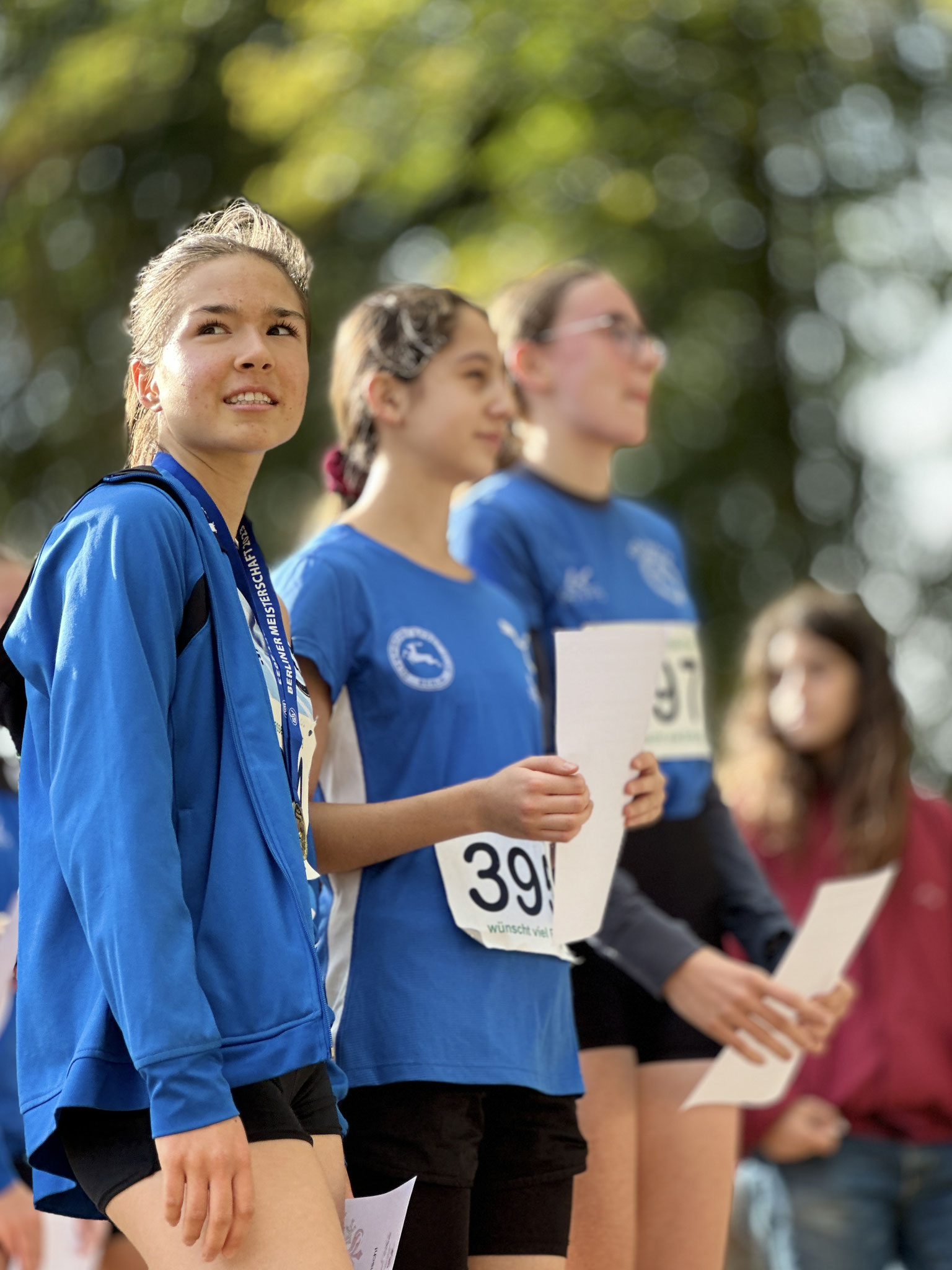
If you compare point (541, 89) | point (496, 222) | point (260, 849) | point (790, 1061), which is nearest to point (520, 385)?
point (790, 1061)

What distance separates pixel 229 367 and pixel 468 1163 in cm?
127

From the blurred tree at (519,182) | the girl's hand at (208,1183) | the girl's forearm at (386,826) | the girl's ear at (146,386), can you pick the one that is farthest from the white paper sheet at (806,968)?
the blurred tree at (519,182)

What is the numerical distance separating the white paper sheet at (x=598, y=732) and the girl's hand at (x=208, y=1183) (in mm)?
915

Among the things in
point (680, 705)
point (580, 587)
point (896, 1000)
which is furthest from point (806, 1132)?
point (580, 587)

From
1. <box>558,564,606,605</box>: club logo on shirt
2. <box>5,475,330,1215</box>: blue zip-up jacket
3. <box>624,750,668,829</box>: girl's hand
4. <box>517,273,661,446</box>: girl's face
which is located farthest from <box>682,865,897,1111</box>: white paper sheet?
<box>5,475,330,1215</box>: blue zip-up jacket

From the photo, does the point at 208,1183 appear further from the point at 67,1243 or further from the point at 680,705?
the point at 67,1243

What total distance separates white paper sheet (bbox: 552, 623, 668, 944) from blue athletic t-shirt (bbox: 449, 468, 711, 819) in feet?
2.06

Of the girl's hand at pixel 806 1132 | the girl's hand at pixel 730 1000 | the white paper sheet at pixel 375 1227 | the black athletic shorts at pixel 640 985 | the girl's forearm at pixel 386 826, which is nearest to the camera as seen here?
the white paper sheet at pixel 375 1227

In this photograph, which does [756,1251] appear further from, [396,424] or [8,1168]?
[396,424]

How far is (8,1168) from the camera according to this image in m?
3.58

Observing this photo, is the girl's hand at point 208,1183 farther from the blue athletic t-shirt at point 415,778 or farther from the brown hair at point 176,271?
the brown hair at point 176,271

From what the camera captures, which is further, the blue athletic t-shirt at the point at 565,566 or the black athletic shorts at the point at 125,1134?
the blue athletic t-shirt at the point at 565,566

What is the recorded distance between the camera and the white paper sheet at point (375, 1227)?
219 cm

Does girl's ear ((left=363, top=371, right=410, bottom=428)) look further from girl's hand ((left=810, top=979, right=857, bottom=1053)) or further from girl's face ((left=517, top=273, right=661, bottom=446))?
girl's hand ((left=810, top=979, right=857, bottom=1053))
